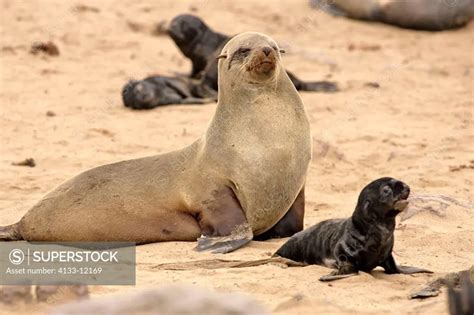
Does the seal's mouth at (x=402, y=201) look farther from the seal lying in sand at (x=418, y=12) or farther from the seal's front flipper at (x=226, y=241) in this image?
the seal lying in sand at (x=418, y=12)

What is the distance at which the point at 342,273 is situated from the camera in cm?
575

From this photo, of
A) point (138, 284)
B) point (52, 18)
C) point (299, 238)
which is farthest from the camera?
point (52, 18)

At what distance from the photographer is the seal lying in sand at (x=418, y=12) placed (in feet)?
47.4

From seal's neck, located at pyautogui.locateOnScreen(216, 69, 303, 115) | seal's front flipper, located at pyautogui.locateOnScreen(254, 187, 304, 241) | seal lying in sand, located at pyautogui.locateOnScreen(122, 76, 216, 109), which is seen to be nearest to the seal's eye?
seal's front flipper, located at pyautogui.locateOnScreen(254, 187, 304, 241)

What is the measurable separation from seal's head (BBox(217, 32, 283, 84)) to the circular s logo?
1.58m

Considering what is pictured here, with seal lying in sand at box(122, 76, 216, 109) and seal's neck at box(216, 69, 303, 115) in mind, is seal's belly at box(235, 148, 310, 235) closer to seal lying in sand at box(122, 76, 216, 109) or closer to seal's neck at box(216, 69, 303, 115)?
seal's neck at box(216, 69, 303, 115)

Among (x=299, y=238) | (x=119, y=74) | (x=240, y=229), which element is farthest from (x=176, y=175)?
(x=119, y=74)

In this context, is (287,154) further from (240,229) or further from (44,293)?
(44,293)

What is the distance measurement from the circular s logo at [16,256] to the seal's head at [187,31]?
594cm

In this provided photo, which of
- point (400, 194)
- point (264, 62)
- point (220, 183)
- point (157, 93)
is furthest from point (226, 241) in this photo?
point (157, 93)

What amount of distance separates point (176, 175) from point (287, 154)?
65cm

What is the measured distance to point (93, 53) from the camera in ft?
43.1

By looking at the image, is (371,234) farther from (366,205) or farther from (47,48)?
(47,48)

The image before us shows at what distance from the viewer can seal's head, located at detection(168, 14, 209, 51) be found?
1248 cm
